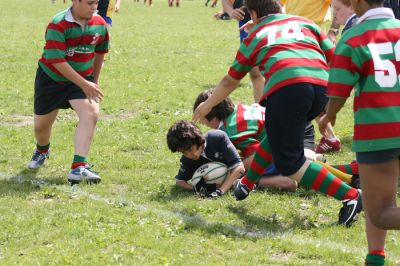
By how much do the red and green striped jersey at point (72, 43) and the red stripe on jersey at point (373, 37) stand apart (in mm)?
3217

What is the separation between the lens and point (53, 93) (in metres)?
6.75

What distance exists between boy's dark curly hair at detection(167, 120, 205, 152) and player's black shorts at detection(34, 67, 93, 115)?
115 centimetres

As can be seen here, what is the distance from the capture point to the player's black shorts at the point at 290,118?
5.02m

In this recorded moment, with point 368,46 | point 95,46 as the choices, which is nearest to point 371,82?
point 368,46

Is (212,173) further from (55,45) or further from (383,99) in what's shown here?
(383,99)

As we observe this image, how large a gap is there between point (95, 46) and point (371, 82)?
357cm

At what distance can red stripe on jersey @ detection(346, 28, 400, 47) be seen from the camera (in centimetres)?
386

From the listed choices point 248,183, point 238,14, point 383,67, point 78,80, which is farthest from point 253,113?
point 238,14

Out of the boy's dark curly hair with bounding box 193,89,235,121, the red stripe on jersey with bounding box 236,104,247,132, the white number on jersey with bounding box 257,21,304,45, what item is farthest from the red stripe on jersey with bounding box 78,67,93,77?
the white number on jersey with bounding box 257,21,304,45

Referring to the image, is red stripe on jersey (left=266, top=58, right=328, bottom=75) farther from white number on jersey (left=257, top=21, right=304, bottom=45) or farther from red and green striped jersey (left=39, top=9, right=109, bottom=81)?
red and green striped jersey (left=39, top=9, right=109, bottom=81)

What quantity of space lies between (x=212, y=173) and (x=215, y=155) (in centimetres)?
16

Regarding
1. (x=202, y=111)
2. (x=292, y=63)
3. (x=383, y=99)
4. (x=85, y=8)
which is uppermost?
(x=383, y=99)

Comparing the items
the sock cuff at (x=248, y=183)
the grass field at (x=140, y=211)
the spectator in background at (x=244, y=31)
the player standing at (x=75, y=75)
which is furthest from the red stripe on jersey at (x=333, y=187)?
the spectator in background at (x=244, y=31)

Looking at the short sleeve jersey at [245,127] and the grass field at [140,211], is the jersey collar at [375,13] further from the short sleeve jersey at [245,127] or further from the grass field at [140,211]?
the short sleeve jersey at [245,127]
